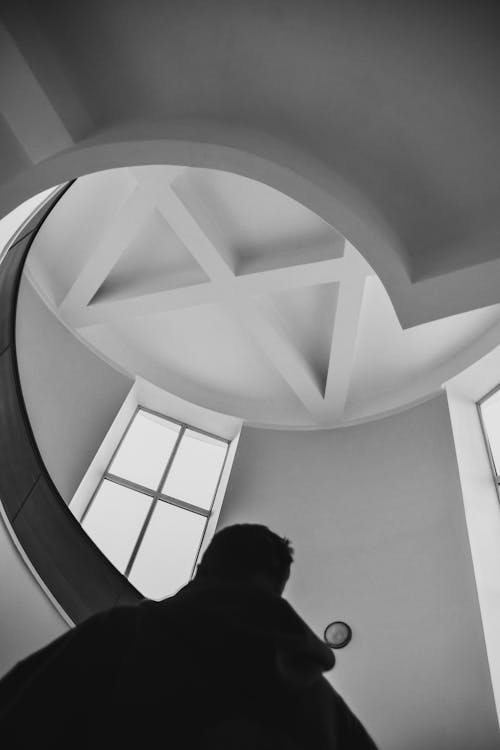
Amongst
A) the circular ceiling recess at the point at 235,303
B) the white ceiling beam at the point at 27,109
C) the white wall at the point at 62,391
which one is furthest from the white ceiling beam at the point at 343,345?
the white ceiling beam at the point at 27,109

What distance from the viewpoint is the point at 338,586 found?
898cm

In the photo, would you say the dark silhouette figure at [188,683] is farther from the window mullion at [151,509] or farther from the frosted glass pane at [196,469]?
the frosted glass pane at [196,469]

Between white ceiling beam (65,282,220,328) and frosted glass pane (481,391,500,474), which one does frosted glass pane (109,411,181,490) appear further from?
frosted glass pane (481,391,500,474)

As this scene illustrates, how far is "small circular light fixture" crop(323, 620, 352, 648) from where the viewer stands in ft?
27.1

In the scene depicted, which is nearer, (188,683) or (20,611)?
(188,683)

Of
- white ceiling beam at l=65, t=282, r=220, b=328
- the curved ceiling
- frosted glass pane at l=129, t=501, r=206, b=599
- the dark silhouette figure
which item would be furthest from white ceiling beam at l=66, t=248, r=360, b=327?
the dark silhouette figure

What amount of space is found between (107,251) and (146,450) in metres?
4.04

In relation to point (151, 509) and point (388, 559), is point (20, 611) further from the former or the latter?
point (388, 559)

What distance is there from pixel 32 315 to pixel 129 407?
2689 mm

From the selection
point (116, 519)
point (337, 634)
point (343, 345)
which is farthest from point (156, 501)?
point (343, 345)

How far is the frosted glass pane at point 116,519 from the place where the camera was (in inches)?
392

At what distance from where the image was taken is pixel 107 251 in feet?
32.2

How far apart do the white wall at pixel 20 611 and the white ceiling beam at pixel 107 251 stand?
17.8 ft

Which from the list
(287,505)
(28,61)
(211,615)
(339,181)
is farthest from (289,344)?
(211,615)
